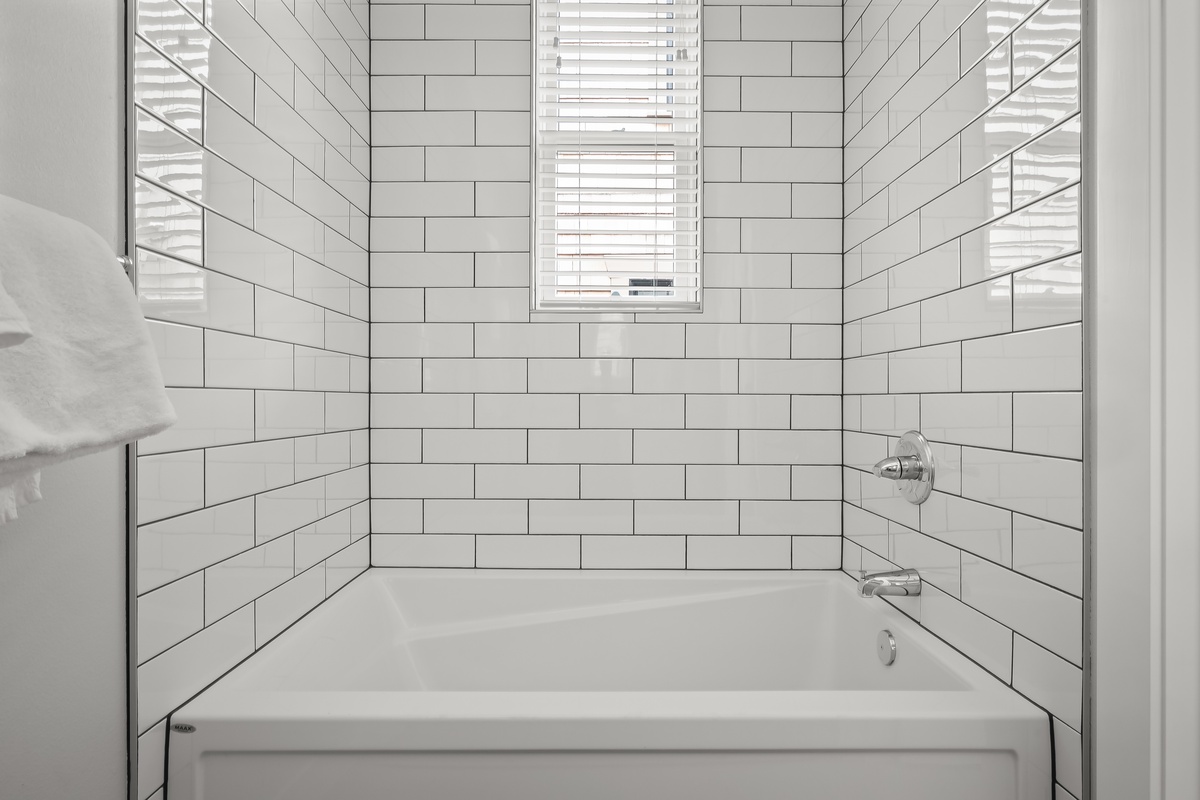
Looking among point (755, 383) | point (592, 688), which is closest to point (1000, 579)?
point (755, 383)

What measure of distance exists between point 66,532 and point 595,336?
4.14ft

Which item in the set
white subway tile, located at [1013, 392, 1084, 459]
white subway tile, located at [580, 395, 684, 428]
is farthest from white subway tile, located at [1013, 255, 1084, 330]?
white subway tile, located at [580, 395, 684, 428]

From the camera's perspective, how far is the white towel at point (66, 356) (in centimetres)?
58

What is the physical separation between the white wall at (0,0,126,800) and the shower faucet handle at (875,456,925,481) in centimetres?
134

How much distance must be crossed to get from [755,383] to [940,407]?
1.93ft

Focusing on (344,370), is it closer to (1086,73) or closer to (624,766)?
(624,766)

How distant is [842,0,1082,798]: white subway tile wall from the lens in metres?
0.96

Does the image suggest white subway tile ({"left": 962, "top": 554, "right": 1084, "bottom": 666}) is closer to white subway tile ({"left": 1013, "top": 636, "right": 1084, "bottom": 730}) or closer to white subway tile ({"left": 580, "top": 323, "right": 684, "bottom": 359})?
white subway tile ({"left": 1013, "top": 636, "right": 1084, "bottom": 730})

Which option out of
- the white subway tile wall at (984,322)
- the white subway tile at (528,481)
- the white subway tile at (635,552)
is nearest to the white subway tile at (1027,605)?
the white subway tile wall at (984,322)

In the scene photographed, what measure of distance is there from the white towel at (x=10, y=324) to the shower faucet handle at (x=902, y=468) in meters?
1.36

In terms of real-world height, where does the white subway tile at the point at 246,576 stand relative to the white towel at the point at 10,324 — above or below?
below

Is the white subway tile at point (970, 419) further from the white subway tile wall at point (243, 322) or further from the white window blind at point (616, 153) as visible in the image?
the white subway tile wall at point (243, 322)

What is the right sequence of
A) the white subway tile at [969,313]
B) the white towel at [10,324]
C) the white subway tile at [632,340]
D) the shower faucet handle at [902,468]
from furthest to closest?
the white subway tile at [632,340] → the shower faucet handle at [902,468] → the white subway tile at [969,313] → the white towel at [10,324]

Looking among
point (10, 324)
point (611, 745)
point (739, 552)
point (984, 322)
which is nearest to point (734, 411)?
point (739, 552)
